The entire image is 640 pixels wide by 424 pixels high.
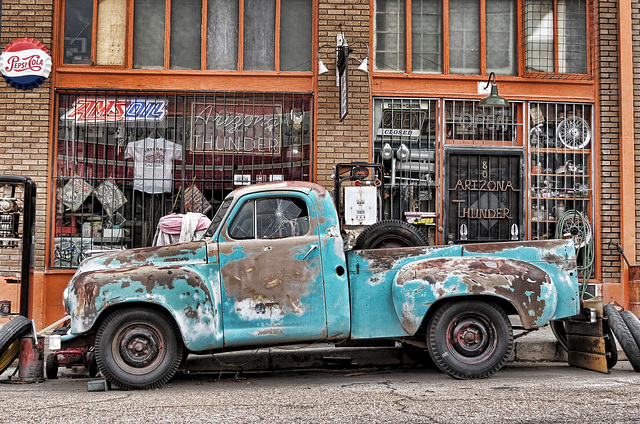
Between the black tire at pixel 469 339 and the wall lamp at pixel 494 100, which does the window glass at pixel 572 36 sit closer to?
the wall lamp at pixel 494 100

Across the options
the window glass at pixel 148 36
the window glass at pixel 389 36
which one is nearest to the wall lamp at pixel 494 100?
the window glass at pixel 389 36

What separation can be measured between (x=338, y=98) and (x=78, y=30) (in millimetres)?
4229

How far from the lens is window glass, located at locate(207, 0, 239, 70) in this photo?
36.9 feet

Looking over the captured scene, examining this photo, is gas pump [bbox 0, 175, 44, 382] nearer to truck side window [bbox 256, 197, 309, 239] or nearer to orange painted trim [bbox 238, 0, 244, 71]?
truck side window [bbox 256, 197, 309, 239]

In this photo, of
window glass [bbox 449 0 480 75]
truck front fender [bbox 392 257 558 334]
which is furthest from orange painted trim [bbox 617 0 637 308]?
truck front fender [bbox 392 257 558 334]

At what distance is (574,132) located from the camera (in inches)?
455

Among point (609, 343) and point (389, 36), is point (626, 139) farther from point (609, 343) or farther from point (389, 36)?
point (609, 343)

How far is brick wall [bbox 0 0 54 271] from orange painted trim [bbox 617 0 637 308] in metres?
9.01

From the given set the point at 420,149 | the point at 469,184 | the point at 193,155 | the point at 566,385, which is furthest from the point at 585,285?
the point at 193,155

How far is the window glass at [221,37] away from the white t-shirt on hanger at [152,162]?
1485 millimetres

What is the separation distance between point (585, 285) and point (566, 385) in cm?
516

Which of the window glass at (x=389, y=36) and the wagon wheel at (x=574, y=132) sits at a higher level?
the window glass at (x=389, y=36)

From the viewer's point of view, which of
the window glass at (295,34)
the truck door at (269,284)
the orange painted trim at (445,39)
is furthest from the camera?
the orange painted trim at (445,39)

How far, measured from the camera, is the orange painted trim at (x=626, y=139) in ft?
37.0
